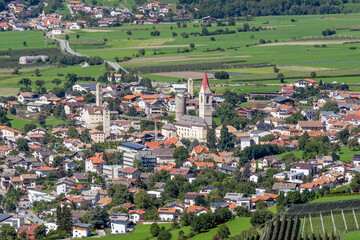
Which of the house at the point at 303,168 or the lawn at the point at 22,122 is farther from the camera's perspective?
the lawn at the point at 22,122

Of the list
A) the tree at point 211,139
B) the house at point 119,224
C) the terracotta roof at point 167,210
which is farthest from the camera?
the tree at point 211,139

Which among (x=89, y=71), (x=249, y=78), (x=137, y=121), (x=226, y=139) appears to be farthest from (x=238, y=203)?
(x=89, y=71)

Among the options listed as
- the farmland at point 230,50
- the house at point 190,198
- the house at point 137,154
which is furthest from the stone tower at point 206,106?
the house at point 190,198

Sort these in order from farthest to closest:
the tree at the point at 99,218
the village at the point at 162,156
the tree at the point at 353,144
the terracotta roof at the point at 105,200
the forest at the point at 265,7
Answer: the forest at the point at 265,7 → the tree at the point at 353,144 → the terracotta roof at the point at 105,200 → the village at the point at 162,156 → the tree at the point at 99,218

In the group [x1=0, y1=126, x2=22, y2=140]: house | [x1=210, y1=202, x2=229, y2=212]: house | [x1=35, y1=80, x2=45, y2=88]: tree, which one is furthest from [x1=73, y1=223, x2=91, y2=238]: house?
[x1=35, y1=80, x2=45, y2=88]: tree

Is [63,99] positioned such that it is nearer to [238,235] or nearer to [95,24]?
[238,235]

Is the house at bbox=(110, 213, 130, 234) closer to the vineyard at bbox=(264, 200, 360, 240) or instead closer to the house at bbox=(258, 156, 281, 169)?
the vineyard at bbox=(264, 200, 360, 240)

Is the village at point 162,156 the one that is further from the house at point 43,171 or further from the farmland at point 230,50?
the farmland at point 230,50
